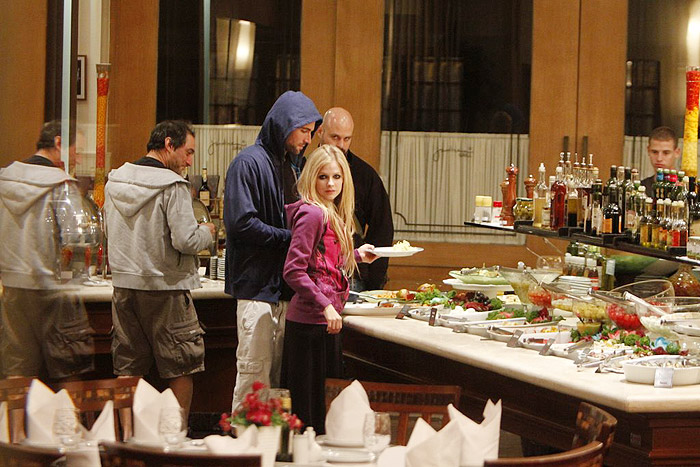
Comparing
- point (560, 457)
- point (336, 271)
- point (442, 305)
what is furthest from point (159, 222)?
point (560, 457)

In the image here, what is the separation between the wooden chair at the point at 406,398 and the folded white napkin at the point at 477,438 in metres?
0.55

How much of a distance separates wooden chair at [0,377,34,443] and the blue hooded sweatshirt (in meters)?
1.62

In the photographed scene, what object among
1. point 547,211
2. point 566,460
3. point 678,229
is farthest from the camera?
point 547,211

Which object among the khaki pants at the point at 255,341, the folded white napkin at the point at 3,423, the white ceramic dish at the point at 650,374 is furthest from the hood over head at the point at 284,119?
the folded white napkin at the point at 3,423

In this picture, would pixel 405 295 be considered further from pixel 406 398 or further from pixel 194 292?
pixel 406 398

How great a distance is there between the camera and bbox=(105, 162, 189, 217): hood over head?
497cm

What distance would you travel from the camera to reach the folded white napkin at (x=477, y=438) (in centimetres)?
270

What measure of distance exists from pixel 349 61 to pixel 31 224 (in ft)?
16.8

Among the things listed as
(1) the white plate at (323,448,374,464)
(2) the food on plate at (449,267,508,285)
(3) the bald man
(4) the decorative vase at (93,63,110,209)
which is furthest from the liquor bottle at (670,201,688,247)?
(4) the decorative vase at (93,63,110,209)

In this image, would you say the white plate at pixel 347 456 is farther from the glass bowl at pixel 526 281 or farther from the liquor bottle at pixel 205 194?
the liquor bottle at pixel 205 194

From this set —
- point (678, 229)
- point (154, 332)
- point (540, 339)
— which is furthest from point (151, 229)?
point (678, 229)

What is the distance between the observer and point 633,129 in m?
7.20

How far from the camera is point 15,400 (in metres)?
2.97

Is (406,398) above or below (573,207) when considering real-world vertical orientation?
below
